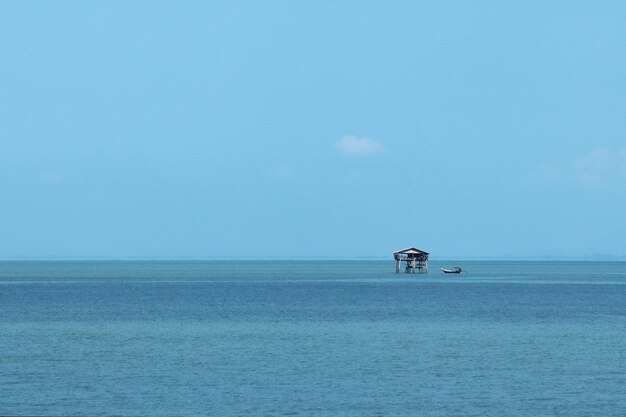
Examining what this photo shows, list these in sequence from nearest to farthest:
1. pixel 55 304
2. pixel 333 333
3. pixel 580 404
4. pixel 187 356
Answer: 1. pixel 580 404
2. pixel 187 356
3. pixel 333 333
4. pixel 55 304

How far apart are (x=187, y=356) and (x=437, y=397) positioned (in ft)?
52.2

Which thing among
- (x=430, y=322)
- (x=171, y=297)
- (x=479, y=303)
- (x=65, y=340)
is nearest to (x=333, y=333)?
(x=430, y=322)

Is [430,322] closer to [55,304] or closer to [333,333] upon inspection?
[333,333]

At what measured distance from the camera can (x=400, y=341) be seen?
5650cm

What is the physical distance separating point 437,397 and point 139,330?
30841mm

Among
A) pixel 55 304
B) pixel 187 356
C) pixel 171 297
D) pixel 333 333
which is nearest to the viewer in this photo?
pixel 187 356

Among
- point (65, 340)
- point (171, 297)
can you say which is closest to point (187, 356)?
point (65, 340)

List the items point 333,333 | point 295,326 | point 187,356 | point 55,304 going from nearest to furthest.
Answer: point 187,356 < point 333,333 < point 295,326 < point 55,304

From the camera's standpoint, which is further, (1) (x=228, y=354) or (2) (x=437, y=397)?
(1) (x=228, y=354)

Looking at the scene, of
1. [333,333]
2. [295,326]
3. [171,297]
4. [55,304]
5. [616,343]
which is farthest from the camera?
[171,297]

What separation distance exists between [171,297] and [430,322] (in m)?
45.9

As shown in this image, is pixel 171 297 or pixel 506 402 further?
pixel 171 297

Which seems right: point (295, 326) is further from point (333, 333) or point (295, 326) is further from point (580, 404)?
point (580, 404)

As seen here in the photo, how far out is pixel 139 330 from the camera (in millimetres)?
63906
